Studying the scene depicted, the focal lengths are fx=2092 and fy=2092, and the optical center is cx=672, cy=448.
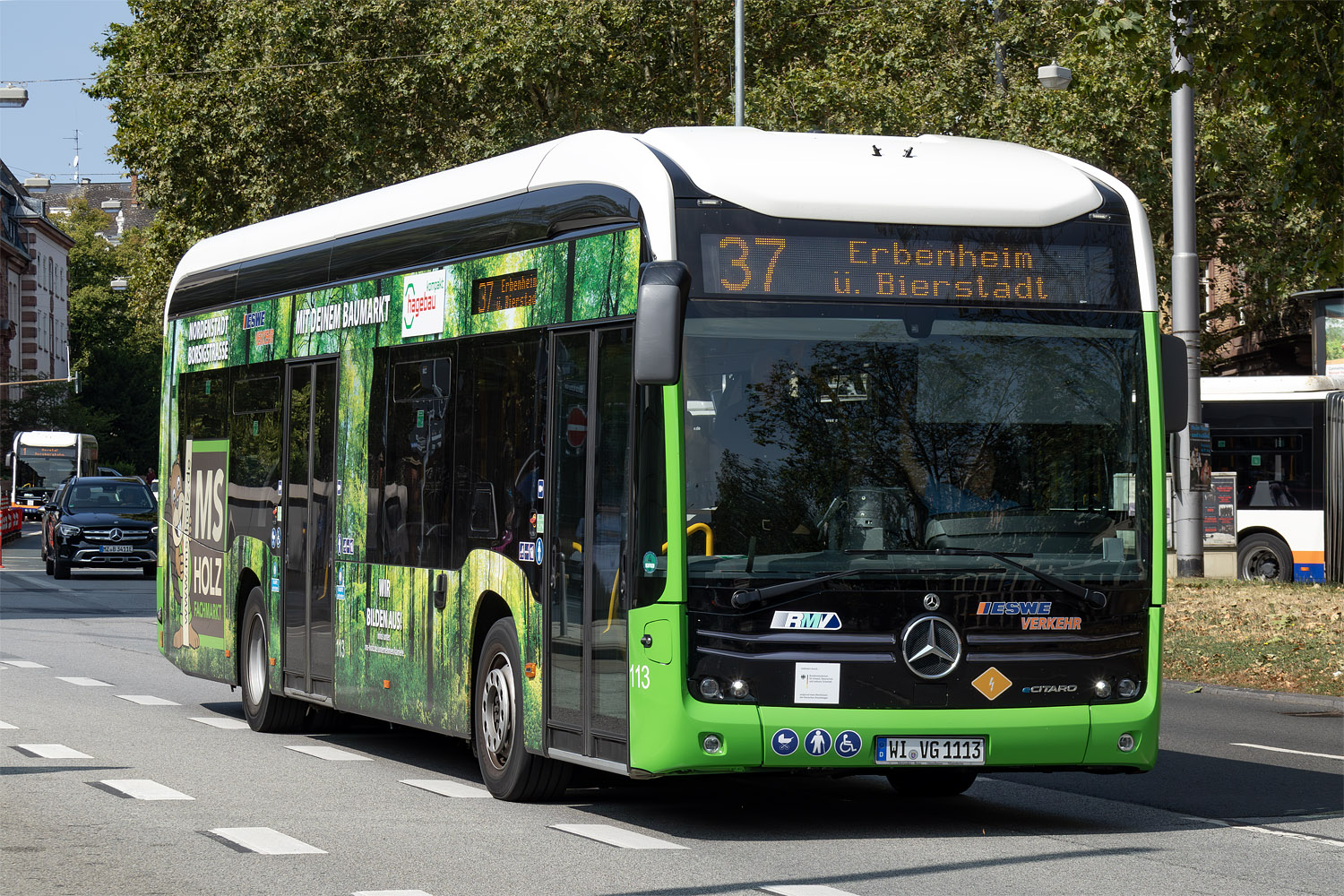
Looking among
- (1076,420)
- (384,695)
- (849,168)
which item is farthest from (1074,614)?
(384,695)

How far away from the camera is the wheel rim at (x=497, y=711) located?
1005 cm

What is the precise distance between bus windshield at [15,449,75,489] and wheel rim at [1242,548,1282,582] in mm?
53332

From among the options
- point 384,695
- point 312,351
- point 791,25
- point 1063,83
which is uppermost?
point 791,25

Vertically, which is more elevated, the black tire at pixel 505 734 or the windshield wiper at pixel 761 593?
the windshield wiper at pixel 761 593

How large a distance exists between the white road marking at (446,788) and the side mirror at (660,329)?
2.90m

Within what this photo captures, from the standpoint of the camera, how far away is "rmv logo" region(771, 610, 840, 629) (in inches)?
341

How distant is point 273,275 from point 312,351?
43.4 inches

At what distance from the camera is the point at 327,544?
12383 millimetres

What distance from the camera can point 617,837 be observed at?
8984mm

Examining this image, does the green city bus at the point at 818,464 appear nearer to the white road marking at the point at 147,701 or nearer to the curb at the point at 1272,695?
the white road marking at the point at 147,701

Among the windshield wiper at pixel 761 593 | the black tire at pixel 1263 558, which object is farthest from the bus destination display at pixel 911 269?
the black tire at pixel 1263 558

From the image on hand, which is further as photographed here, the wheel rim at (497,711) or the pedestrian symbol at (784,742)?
the wheel rim at (497,711)

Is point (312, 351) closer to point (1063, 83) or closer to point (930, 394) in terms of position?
point (930, 394)

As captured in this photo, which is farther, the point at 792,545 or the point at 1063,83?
the point at 1063,83
